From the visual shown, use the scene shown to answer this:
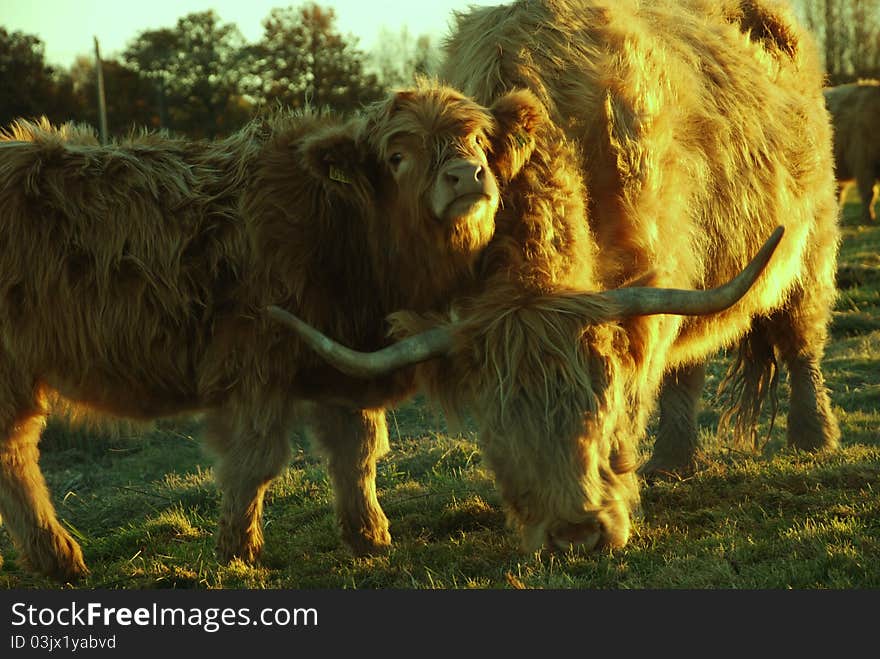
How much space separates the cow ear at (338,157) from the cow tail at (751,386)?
3467 millimetres

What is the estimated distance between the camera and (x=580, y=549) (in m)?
4.24

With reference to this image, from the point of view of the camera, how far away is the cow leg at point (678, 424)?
6523 mm

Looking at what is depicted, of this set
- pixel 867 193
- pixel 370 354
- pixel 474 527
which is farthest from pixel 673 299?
pixel 867 193

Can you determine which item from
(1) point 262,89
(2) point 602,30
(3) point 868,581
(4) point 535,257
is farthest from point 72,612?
(1) point 262,89

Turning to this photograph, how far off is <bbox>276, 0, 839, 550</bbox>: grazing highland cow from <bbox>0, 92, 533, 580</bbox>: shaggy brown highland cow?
34cm

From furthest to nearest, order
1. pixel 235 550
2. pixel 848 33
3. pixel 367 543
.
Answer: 1. pixel 848 33
2. pixel 367 543
3. pixel 235 550

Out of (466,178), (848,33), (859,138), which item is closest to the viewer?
(466,178)

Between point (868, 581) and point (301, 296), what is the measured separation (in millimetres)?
2523

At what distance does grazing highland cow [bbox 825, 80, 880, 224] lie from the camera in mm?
20203

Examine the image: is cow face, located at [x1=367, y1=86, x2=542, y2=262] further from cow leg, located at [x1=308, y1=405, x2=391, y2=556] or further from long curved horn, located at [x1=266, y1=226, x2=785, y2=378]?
cow leg, located at [x1=308, y1=405, x2=391, y2=556]

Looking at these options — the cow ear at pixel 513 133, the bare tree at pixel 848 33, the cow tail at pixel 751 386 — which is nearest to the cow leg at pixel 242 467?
the cow ear at pixel 513 133

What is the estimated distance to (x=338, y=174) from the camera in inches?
183

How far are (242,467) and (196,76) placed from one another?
1797 centimetres

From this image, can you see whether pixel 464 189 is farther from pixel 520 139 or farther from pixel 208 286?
pixel 208 286
